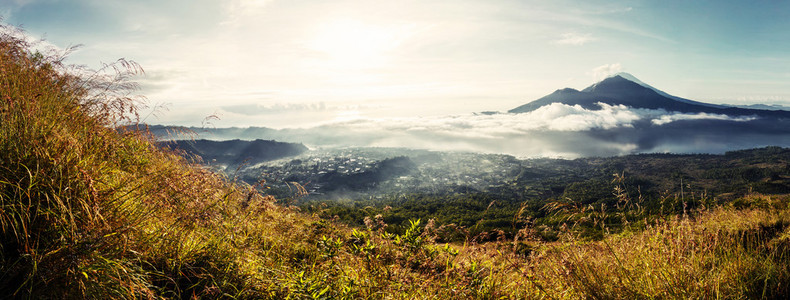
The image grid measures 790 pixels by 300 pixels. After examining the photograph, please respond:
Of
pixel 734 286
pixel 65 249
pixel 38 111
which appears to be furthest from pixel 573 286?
pixel 38 111

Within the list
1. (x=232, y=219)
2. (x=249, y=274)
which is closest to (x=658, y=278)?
(x=249, y=274)

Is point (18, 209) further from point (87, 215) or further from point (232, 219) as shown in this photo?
point (232, 219)

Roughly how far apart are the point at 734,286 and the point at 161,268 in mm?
6274

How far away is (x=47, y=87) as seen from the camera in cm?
475

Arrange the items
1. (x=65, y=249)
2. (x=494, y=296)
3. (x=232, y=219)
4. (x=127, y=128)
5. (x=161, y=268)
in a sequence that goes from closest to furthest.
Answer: (x=65, y=249)
(x=161, y=268)
(x=494, y=296)
(x=232, y=219)
(x=127, y=128)

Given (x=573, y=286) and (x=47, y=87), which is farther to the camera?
(x=47, y=87)

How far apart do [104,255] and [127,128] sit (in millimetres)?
4940

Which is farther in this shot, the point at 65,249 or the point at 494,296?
the point at 494,296

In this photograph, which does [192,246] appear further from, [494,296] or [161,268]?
[494,296]

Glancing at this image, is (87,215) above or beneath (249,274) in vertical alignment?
above

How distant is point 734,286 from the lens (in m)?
3.39

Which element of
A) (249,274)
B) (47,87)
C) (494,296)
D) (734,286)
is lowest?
(494,296)

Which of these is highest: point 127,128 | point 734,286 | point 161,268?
point 127,128

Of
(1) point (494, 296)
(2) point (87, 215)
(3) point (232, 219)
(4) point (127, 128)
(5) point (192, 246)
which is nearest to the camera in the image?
(2) point (87, 215)
